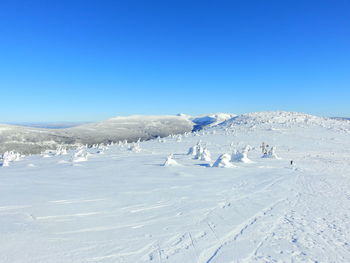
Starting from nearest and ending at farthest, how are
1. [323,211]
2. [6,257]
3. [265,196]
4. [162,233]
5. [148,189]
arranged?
[6,257]
[162,233]
[323,211]
[265,196]
[148,189]

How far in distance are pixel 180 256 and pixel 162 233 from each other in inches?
54.8

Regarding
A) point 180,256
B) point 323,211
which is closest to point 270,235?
point 180,256

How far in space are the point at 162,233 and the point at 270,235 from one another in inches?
123

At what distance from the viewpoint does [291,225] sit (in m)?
8.15

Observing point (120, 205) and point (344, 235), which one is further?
point (120, 205)

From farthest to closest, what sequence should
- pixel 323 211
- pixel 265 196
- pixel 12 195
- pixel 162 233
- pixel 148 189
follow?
pixel 148 189
pixel 265 196
pixel 12 195
pixel 323 211
pixel 162 233

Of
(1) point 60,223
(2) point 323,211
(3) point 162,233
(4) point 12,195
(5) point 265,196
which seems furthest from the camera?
(5) point 265,196

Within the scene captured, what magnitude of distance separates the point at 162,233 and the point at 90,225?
2.26 metres

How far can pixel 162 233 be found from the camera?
288 inches

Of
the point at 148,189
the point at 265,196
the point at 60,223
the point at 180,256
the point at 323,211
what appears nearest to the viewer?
the point at 180,256

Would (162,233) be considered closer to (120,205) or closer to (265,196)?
(120,205)

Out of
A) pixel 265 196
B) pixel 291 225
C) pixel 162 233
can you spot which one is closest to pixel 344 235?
pixel 291 225

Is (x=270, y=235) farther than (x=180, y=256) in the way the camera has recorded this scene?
Yes

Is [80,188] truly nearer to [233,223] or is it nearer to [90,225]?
[90,225]
